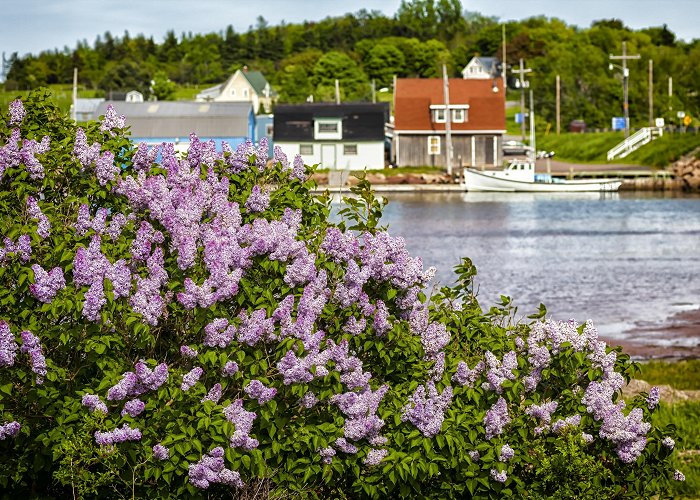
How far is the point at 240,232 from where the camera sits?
8203 millimetres

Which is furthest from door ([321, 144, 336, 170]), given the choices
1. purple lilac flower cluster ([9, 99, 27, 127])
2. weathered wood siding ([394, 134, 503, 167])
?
purple lilac flower cluster ([9, 99, 27, 127])

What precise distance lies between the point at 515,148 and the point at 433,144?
46.4ft

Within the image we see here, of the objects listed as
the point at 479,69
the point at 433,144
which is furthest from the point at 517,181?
the point at 479,69

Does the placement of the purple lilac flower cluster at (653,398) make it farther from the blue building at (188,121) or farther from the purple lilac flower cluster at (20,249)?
the blue building at (188,121)

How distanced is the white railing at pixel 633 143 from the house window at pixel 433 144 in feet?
48.7

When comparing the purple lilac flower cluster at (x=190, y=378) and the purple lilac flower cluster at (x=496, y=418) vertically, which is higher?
the purple lilac flower cluster at (x=190, y=378)

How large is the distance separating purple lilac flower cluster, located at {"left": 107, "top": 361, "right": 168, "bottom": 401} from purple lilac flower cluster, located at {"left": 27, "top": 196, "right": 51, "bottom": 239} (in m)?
1.37

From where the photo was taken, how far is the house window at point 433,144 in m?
91.3

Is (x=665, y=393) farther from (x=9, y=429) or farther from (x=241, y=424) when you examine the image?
(x=9, y=429)

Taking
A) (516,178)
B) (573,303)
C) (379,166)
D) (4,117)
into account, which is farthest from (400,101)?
(4,117)

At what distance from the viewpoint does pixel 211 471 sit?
741 centimetres

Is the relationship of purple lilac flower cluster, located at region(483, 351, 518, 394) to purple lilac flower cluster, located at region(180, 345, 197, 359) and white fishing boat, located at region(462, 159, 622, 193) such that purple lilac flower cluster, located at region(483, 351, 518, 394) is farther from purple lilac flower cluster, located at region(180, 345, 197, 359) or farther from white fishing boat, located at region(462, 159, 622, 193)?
white fishing boat, located at region(462, 159, 622, 193)

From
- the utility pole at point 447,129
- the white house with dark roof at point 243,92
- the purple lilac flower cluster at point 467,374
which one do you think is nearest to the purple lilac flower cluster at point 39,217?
the purple lilac flower cluster at point 467,374

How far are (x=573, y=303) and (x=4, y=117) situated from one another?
71.6 feet
